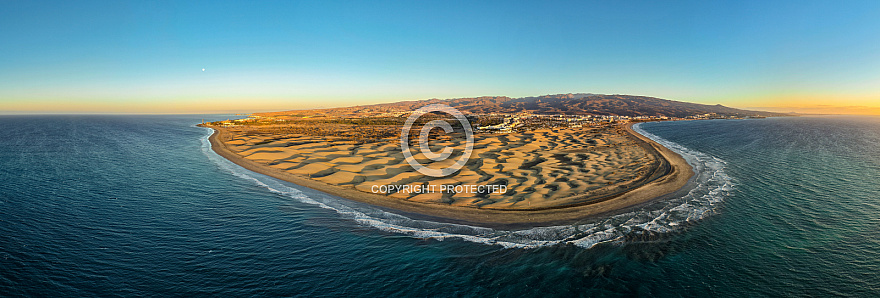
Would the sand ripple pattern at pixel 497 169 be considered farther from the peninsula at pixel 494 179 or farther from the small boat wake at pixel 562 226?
the small boat wake at pixel 562 226

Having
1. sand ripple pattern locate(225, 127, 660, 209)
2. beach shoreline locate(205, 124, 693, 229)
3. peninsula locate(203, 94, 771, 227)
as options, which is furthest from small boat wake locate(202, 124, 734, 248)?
sand ripple pattern locate(225, 127, 660, 209)

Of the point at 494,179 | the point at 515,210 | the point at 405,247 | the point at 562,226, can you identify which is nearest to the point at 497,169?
the point at 494,179

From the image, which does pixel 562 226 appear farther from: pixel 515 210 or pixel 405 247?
pixel 405 247

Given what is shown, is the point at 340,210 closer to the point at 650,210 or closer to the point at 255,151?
the point at 650,210

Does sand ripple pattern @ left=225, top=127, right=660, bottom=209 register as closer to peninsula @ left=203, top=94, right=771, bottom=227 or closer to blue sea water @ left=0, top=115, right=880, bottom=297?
peninsula @ left=203, top=94, right=771, bottom=227

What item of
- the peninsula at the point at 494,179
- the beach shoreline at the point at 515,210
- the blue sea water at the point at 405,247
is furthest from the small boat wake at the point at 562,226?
the peninsula at the point at 494,179

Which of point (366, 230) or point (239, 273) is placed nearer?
point (239, 273)

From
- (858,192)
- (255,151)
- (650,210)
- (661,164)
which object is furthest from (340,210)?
(858,192)
